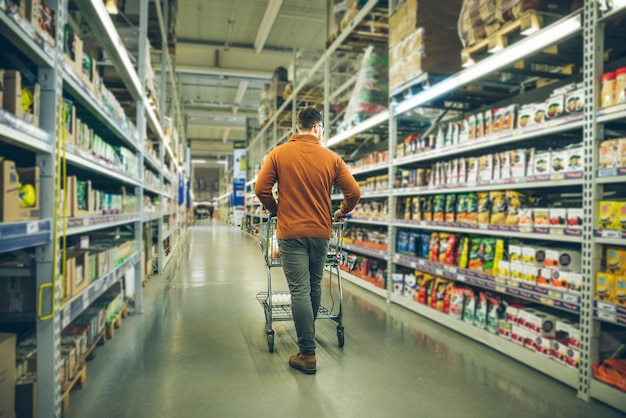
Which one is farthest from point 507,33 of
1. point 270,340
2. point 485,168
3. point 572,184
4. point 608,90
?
point 270,340

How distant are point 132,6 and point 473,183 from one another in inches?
177

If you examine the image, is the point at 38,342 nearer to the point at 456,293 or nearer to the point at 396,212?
the point at 456,293

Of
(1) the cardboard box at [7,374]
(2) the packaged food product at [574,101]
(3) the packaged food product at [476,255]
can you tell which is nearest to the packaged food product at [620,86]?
(2) the packaged food product at [574,101]

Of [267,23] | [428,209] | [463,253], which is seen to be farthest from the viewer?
[267,23]

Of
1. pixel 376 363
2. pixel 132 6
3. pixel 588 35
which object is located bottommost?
pixel 376 363

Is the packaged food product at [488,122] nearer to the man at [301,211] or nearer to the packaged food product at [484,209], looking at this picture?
the packaged food product at [484,209]

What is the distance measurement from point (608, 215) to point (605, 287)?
1.32 ft

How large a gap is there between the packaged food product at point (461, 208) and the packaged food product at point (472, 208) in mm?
53

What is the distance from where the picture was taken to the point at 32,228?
1.63 meters

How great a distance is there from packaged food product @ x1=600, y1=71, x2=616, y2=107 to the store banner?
48.1ft

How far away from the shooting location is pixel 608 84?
2348mm

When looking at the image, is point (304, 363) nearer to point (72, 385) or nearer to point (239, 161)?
point (72, 385)

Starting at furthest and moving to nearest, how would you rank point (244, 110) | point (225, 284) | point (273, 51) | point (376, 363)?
point (244, 110), point (273, 51), point (225, 284), point (376, 363)

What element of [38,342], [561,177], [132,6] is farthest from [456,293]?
[132,6]
